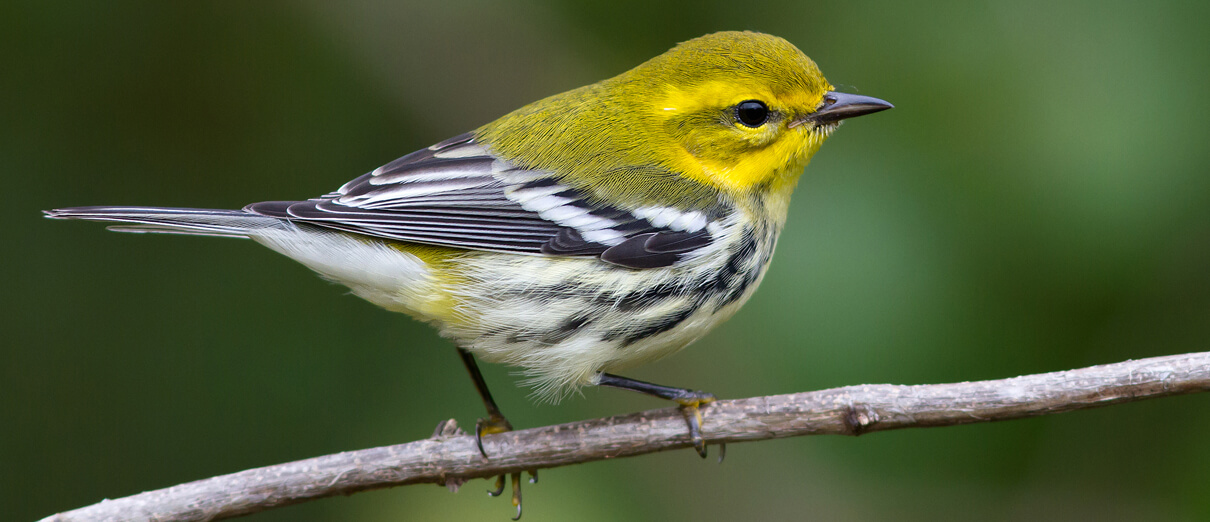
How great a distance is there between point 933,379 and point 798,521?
814 millimetres

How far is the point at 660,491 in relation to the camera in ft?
10.9

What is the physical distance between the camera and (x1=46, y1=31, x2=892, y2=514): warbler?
2.56m

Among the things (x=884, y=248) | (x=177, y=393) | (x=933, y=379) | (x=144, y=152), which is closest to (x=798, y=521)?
(x=933, y=379)

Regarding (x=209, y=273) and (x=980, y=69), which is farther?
(x=209, y=273)

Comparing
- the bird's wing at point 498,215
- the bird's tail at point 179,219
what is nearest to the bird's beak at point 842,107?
the bird's wing at point 498,215

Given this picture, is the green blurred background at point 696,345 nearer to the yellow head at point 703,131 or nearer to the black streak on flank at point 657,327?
the yellow head at point 703,131

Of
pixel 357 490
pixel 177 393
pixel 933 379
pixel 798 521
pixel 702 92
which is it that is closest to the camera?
pixel 357 490

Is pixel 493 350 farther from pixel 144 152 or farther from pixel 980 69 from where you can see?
pixel 144 152

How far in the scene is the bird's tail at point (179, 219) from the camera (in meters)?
2.31

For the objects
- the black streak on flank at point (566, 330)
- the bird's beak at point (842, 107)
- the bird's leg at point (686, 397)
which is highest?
the bird's beak at point (842, 107)

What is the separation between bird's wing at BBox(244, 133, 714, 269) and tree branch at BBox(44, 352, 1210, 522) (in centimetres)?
47

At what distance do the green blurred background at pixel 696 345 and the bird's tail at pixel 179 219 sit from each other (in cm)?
86

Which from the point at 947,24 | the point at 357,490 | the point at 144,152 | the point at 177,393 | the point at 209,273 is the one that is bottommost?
the point at 357,490

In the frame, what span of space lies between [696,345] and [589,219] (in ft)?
→ 3.06
